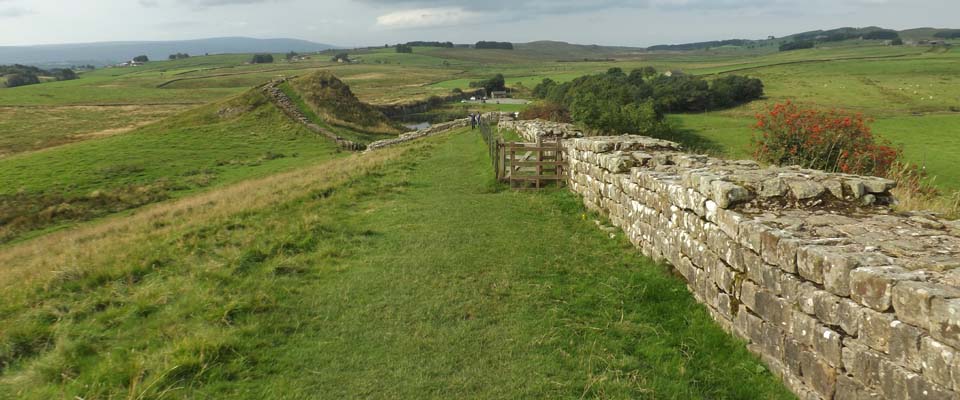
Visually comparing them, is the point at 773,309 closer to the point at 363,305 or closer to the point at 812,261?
the point at 812,261

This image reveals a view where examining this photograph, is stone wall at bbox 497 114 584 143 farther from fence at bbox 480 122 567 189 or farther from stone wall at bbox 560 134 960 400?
stone wall at bbox 560 134 960 400

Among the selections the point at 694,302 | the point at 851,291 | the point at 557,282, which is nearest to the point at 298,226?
the point at 557,282

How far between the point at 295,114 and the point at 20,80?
384ft

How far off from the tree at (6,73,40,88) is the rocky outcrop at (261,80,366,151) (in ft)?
338

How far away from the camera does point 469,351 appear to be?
680cm

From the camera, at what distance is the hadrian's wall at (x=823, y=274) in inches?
174

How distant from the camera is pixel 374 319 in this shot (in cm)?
774

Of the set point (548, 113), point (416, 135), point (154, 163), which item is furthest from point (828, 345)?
point (416, 135)

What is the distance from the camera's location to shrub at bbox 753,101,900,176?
54.0 ft

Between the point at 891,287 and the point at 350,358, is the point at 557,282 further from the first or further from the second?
the point at 891,287

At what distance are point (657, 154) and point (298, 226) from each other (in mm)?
8978

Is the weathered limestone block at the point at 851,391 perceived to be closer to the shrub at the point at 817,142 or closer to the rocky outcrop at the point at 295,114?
the shrub at the point at 817,142

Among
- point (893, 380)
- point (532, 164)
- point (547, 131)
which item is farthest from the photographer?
point (547, 131)

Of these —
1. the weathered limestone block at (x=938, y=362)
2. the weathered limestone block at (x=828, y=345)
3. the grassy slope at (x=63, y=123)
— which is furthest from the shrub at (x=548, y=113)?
the grassy slope at (x=63, y=123)
